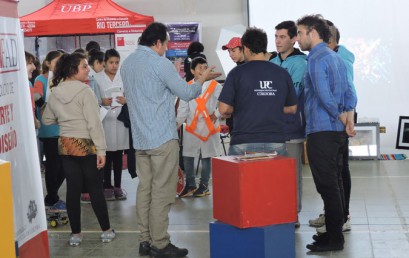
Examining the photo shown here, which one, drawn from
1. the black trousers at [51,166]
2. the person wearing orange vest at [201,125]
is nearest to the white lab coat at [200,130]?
the person wearing orange vest at [201,125]

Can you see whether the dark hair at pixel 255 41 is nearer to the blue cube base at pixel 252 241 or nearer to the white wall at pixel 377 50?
the blue cube base at pixel 252 241

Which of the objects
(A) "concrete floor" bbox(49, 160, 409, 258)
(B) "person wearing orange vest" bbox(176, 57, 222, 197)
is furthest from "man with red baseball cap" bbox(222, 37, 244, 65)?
(A) "concrete floor" bbox(49, 160, 409, 258)

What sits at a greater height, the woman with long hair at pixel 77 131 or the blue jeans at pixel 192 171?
the woman with long hair at pixel 77 131

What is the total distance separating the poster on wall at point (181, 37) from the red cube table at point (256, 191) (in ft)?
21.5

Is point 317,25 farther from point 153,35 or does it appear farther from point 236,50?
point 236,50

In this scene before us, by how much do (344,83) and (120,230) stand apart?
7.33 ft

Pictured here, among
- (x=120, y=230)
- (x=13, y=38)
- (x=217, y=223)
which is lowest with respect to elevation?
(x=120, y=230)

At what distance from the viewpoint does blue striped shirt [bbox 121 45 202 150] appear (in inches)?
199

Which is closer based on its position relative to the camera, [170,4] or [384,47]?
[384,47]

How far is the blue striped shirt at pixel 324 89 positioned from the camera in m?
5.05

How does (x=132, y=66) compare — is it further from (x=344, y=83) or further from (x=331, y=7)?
(x=331, y=7)

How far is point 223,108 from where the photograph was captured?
495cm

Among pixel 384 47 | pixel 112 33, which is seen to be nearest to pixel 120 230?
pixel 112 33

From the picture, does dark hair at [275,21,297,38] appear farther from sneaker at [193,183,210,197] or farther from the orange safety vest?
sneaker at [193,183,210,197]
